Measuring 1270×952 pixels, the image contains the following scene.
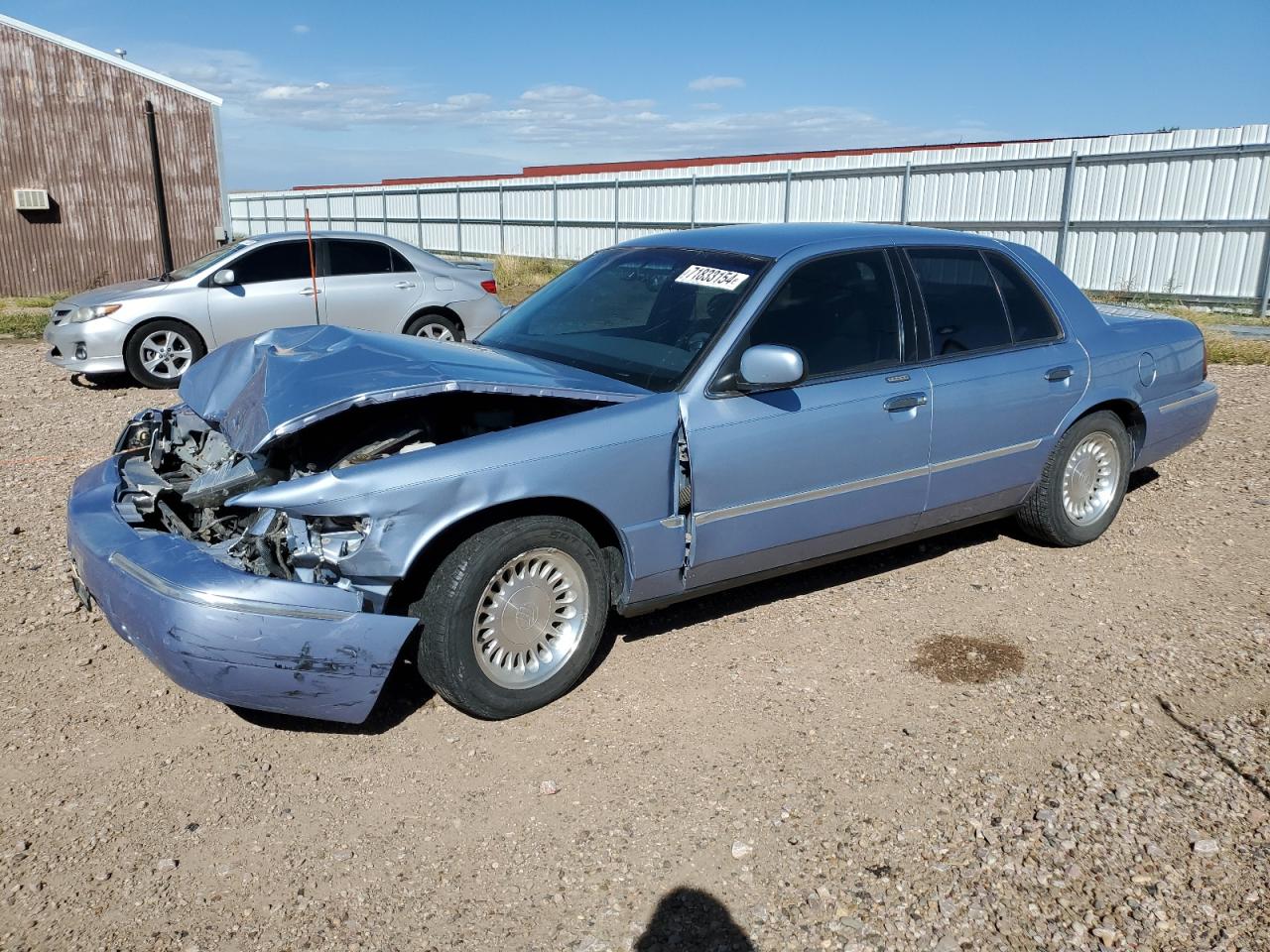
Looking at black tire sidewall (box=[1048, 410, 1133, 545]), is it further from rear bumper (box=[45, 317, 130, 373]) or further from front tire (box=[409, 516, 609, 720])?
rear bumper (box=[45, 317, 130, 373])

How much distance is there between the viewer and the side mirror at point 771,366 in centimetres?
381

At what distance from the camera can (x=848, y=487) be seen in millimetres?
4363

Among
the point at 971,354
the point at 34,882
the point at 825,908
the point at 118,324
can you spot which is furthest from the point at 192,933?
the point at 118,324

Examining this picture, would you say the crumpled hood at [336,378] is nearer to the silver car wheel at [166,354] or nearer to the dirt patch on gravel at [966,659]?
the dirt patch on gravel at [966,659]

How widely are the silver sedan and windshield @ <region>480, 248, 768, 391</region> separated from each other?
5464 mm

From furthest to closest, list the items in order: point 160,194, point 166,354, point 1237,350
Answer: point 160,194 → point 1237,350 → point 166,354

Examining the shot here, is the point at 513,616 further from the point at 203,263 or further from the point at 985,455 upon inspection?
the point at 203,263

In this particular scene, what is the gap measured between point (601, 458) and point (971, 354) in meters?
2.10

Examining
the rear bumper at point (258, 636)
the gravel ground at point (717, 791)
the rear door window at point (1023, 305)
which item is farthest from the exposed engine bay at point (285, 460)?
the rear door window at point (1023, 305)

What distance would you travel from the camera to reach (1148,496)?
257 inches

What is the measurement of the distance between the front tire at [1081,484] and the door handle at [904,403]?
1.15 m

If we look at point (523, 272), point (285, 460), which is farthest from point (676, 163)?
point (285, 460)

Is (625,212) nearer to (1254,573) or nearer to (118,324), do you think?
(118,324)

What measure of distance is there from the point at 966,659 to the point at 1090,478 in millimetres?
1796
